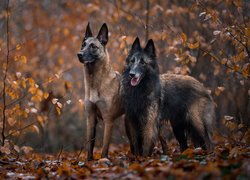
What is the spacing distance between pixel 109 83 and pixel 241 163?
3667mm

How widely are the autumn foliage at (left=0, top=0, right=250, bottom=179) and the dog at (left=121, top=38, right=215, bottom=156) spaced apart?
413 mm

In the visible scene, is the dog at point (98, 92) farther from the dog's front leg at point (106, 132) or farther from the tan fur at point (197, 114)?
the tan fur at point (197, 114)

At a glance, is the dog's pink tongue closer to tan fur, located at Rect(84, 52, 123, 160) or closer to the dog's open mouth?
the dog's open mouth

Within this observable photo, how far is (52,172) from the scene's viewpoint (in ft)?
19.7

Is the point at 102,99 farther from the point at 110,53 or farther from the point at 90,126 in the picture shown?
the point at 110,53

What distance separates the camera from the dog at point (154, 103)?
7.49 m

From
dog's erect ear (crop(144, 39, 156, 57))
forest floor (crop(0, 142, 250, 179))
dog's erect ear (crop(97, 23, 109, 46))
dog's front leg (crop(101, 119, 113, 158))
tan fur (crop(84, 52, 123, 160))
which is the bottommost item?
forest floor (crop(0, 142, 250, 179))

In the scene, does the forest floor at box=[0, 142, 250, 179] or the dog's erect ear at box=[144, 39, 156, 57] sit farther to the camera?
the dog's erect ear at box=[144, 39, 156, 57]

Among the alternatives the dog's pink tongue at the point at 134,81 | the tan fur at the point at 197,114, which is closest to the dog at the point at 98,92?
the dog's pink tongue at the point at 134,81

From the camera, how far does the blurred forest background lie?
7750 millimetres

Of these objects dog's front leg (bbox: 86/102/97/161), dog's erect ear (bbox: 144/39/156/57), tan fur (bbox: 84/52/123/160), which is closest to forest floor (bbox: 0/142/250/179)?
dog's front leg (bbox: 86/102/97/161)

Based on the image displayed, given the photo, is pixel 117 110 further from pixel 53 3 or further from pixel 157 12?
pixel 53 3

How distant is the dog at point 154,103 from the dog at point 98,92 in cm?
26

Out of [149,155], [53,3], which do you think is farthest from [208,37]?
[53,3]
